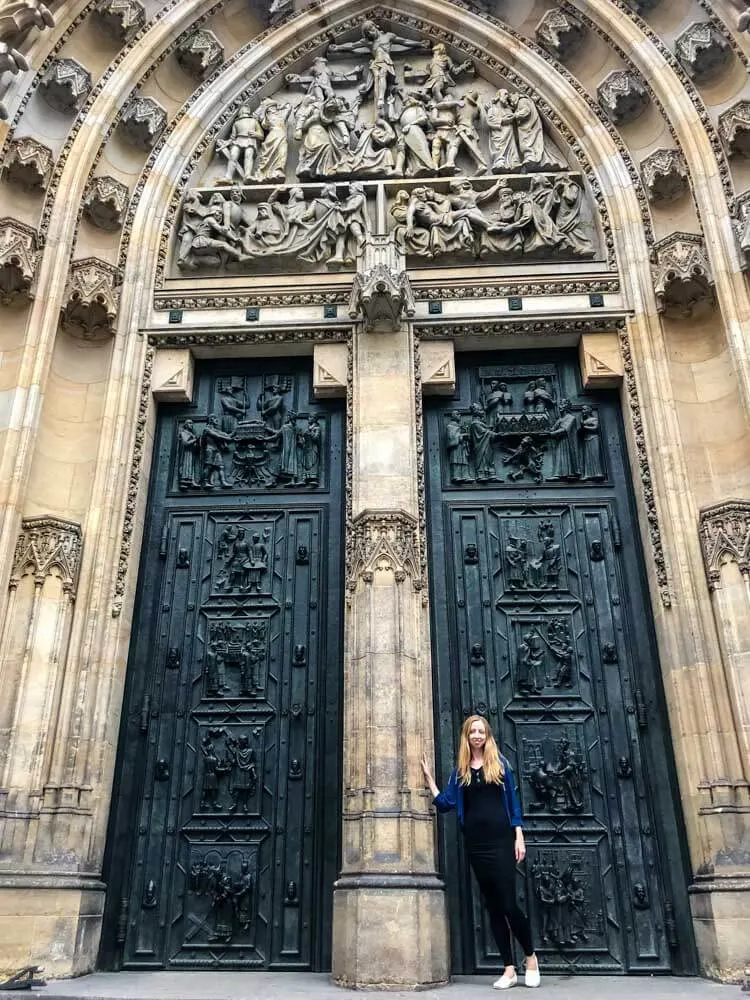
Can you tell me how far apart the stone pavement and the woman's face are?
1.55 metres

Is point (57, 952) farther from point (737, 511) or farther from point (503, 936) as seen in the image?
point (737, 511)

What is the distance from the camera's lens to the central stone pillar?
591 centimetres

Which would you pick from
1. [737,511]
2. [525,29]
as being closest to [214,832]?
[737,511]

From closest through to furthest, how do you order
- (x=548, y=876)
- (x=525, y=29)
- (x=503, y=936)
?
(x=503, y=936) → (x=548, y=876) → (x=525, y=29)

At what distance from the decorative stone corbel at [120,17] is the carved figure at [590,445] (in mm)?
6841

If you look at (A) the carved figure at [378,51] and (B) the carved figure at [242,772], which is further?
(A) the carved figure at [378,51]

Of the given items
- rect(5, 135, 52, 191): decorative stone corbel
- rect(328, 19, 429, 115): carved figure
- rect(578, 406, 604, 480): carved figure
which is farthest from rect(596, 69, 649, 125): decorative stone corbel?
rect(5, 135, 52, 191): decorative stone corbel

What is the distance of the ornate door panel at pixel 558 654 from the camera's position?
22.1 ft

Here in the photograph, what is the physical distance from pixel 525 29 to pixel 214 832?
32.3 feet

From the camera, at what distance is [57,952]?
20.2 feet

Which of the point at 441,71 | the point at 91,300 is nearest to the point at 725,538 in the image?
the point at 91,300

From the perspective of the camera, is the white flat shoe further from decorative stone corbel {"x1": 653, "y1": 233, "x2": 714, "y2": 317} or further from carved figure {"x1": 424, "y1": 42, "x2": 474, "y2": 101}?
carved figure {"x1": 424, "y1": 42, "x2": 474, "y2": 101}

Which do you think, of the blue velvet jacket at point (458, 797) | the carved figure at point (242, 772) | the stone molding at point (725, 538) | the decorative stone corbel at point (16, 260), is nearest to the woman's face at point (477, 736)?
the blue velvet jacket at point (458, 797)

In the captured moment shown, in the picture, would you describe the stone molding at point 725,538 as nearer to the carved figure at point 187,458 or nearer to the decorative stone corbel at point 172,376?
the carved figure at point 187,458
